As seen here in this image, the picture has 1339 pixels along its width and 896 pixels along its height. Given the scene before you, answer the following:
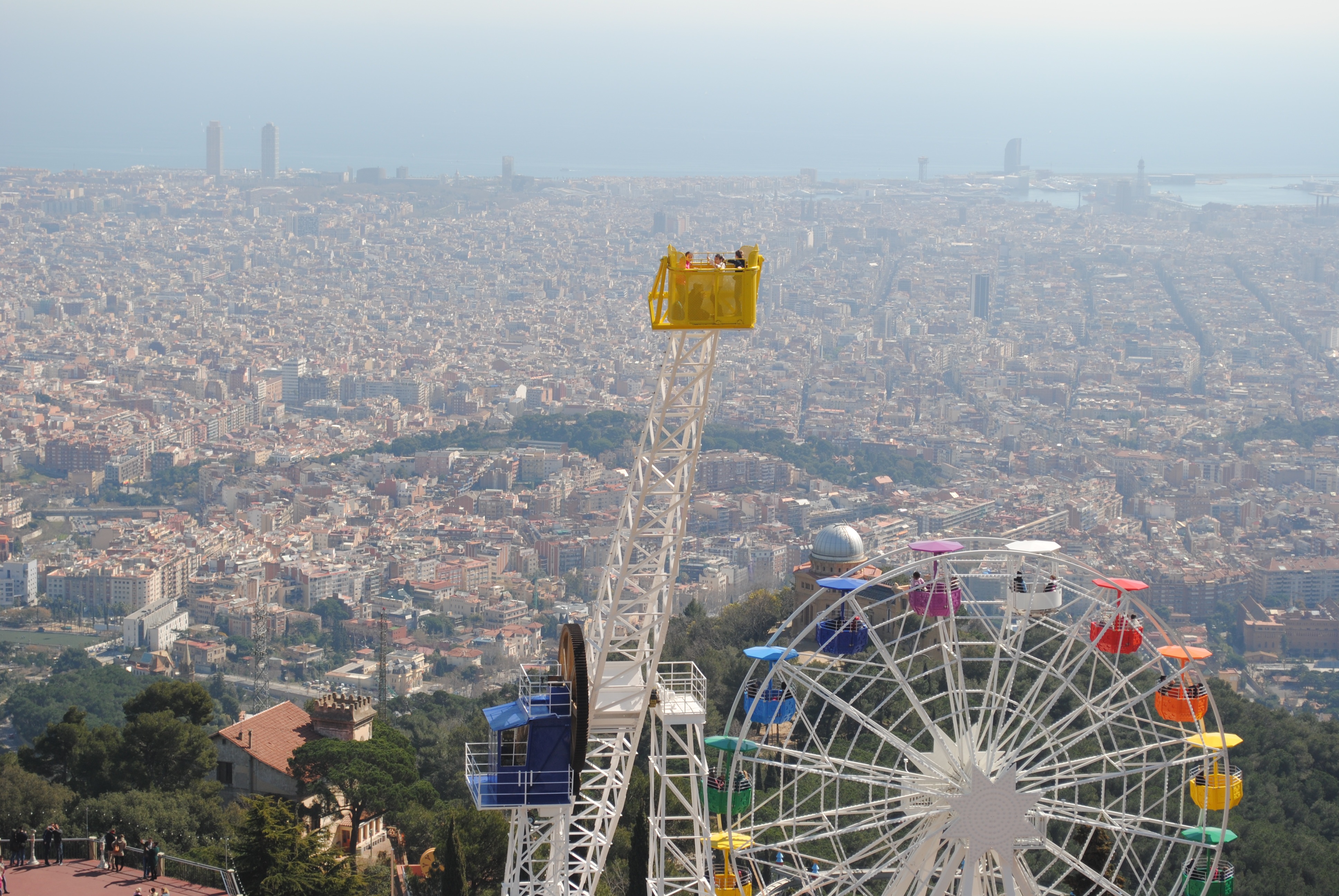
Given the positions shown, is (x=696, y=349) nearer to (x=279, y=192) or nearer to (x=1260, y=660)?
(x=1260, y=660)

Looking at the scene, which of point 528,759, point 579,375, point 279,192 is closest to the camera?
point 528,759

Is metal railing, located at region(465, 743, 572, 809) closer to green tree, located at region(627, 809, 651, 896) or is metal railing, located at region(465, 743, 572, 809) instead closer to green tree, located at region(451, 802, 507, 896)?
green tree, located at region(627, 809, 651, 896)

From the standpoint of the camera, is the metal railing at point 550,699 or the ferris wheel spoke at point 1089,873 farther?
the metal railing at point 550,699

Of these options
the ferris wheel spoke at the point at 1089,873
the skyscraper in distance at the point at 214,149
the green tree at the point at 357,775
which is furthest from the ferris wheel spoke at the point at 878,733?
the skyscraper in distance at the point at 214,149

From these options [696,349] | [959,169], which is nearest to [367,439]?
[696,349]

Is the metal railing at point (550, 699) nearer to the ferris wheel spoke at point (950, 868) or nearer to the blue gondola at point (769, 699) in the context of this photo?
the blue gondola at point (769, 699)
